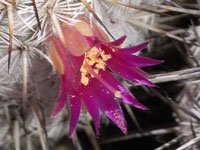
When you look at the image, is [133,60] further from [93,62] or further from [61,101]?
[61,101]

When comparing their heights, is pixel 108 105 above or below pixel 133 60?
below

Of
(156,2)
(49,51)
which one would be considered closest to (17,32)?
(49,51)

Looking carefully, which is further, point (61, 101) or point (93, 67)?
point (93, 67)

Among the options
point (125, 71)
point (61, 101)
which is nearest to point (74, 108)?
point (61, 101)

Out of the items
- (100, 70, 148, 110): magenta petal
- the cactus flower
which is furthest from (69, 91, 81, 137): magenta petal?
(100, 70, 148, 110): magenta petal

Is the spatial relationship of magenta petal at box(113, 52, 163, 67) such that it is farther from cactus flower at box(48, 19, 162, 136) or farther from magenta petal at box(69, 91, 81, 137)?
magenta petal at box(69, 91, 81, 137)

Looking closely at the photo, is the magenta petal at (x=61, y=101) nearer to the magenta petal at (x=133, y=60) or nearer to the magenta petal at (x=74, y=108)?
the magenta petal at (x=74, y=108)

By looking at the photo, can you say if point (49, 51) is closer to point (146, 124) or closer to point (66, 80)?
point (66, 80)
